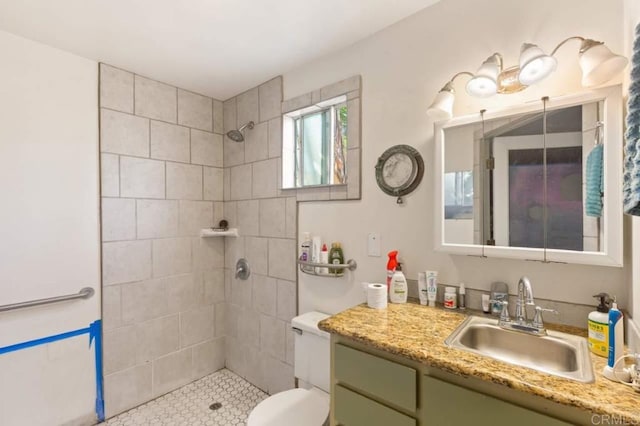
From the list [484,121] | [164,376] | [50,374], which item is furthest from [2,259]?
[484,121]

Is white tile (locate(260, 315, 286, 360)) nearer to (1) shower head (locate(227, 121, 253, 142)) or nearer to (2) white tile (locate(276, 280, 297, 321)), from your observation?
(2) white tile (locate(276, 280, 297, 321))

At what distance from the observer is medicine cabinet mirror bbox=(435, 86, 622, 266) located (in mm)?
1014

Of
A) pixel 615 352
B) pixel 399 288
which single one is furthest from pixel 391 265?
pixel 615 352

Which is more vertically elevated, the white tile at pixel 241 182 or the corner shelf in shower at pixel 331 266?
the white tile at pixel 241 182

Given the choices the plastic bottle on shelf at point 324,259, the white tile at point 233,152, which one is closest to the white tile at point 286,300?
the plastic bottle on shelf at point 324,259

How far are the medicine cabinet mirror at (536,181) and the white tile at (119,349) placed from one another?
210 centimetres

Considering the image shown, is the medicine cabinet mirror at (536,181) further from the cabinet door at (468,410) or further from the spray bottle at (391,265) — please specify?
the cabinet door at (468,410)

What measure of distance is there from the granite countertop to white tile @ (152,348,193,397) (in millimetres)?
1677

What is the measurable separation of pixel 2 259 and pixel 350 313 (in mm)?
1884

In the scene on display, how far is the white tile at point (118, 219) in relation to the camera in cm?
197

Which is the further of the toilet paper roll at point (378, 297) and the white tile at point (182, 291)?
the white tile at point (182, 291)

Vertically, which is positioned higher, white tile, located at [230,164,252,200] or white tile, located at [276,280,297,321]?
white tile, located at [230,164,252,200]

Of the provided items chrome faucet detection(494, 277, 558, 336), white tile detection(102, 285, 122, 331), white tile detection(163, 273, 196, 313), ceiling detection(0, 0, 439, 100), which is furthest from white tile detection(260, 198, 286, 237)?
chrome faucet detection(494, 277, 558, 336)

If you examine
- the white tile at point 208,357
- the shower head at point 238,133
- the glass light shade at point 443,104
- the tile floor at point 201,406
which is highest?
the shower head at point 238,133
